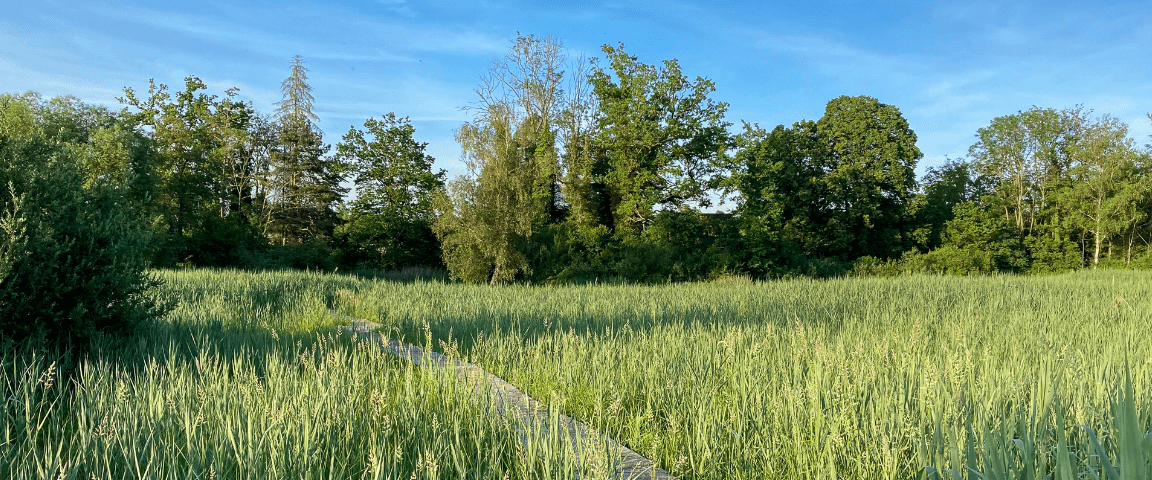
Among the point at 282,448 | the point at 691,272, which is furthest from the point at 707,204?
the point at 282,448

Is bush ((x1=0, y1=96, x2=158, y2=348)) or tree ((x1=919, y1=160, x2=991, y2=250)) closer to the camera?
bush ((x1=0, y1=96, x2=158, y2=348))

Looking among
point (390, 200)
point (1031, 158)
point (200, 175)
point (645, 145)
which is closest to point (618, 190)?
point (645, 145)

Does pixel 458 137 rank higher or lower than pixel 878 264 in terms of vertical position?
higher

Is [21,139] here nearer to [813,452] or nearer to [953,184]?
[813,452]

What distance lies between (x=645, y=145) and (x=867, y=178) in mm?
11600

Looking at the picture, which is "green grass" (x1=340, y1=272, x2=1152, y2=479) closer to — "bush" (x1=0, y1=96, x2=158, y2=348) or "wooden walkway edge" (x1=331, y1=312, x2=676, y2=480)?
"wooden walkway edge" (x1=331, y1=312, x2=676, y2=480)

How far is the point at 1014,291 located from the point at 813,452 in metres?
12.2

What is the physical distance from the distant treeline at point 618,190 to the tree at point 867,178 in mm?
98

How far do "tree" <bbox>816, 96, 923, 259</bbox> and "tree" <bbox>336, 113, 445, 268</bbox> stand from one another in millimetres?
18279

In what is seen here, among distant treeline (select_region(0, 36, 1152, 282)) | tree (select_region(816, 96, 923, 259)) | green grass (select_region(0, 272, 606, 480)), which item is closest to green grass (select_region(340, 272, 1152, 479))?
green grass (select_region(0, 272, 606, 480))

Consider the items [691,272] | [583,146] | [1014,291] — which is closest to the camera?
[1014,291]

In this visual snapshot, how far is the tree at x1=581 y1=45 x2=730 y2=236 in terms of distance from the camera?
21.7 m

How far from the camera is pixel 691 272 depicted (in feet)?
66.7

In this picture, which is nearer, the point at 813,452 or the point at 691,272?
the point at 813,452
